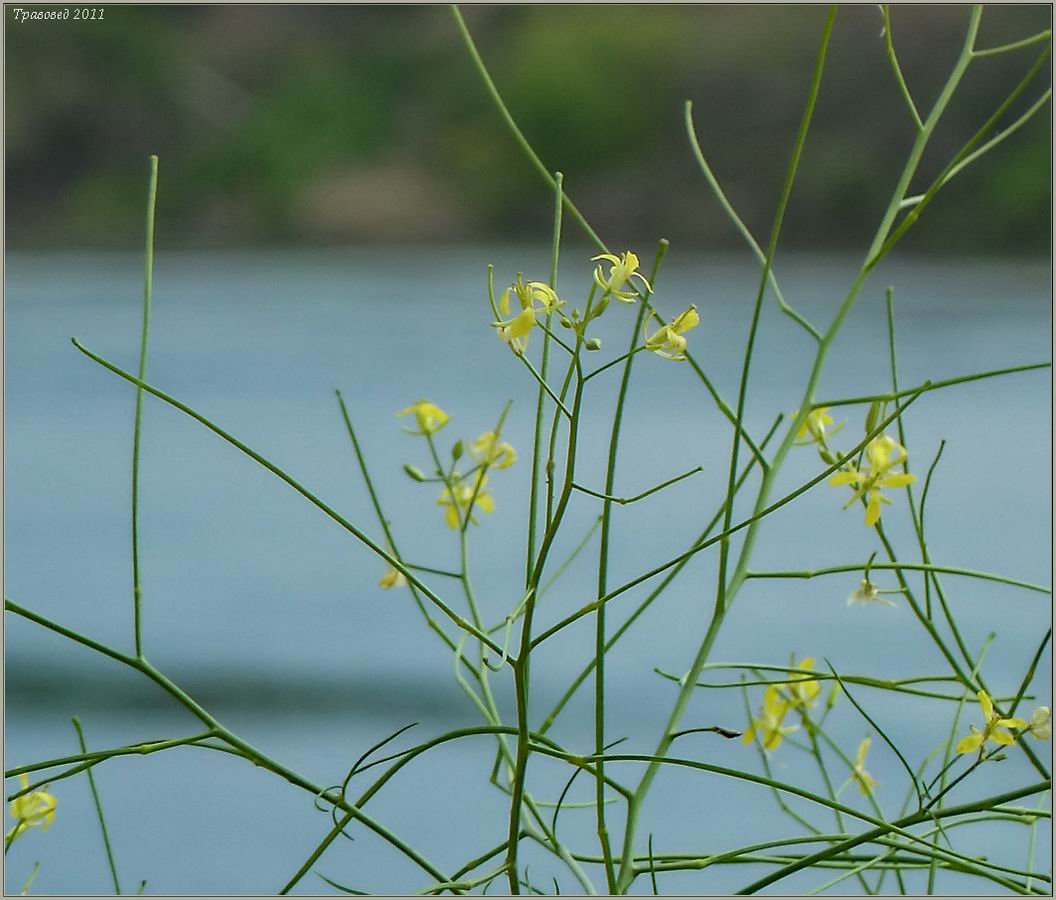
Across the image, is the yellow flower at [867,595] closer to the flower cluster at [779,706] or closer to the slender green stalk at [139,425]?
the flower cluster at [779,706]

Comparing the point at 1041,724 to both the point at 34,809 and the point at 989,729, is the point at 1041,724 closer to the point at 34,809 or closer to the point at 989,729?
the point at 989,729

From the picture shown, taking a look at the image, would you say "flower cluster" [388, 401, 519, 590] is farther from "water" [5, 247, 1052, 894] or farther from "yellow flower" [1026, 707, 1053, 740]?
"water" [5, 247, 1052, 894]

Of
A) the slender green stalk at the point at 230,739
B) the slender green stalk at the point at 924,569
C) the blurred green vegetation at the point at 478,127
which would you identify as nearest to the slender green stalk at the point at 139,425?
the slender green stalk at the point at 230,739

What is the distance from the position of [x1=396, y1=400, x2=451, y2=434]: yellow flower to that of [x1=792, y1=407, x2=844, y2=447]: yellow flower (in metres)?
0.09

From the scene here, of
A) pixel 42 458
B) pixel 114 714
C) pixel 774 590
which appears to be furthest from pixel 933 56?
pixel 114 714

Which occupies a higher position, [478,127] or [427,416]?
[478,127]

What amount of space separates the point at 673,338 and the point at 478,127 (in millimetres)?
3536

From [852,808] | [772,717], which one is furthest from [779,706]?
[852,808]

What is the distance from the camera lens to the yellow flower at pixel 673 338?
0.66 feet

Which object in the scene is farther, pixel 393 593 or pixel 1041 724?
pixel 393 593

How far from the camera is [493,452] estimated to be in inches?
11.3

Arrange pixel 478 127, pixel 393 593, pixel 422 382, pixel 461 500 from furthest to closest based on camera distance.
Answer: pixel 478 127
pixel 422 382
pixel 393 593
pixel 461 500

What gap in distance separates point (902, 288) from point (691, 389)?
1.41 meters

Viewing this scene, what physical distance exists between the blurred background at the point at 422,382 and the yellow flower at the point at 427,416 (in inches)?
4.2
